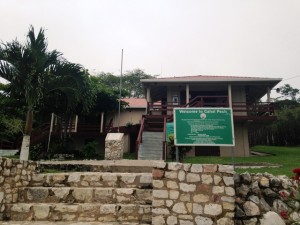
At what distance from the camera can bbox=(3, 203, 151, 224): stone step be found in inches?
186

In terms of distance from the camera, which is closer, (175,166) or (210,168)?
(210,168)

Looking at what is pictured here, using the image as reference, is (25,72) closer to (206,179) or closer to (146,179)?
(146,179)

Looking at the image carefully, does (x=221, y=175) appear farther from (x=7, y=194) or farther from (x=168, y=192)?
(x=7, y=194)

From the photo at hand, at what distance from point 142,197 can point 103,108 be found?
15.7 m

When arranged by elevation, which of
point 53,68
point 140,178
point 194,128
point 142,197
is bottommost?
point 142,197

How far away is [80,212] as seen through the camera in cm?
479

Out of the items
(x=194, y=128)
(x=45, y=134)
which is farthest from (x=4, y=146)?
(x=194, y=128)

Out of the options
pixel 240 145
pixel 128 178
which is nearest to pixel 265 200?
pixel 128 178

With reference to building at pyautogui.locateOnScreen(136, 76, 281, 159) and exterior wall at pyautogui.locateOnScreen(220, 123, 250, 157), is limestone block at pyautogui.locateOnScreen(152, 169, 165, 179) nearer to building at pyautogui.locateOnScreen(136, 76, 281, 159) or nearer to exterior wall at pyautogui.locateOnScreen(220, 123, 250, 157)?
building at pyautogui.locateOnScreen(136, 76, 281, 159)

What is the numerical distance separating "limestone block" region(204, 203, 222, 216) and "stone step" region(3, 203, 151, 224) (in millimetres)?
1127

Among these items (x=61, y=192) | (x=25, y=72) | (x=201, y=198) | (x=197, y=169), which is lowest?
(x=61, y=192)

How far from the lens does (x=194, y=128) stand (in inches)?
209

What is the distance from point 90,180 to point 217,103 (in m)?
10.7

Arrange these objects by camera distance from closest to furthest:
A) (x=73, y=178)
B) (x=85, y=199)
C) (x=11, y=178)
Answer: (x=11, y=178) → (x=85, y=199) → (x=73, y=178)
